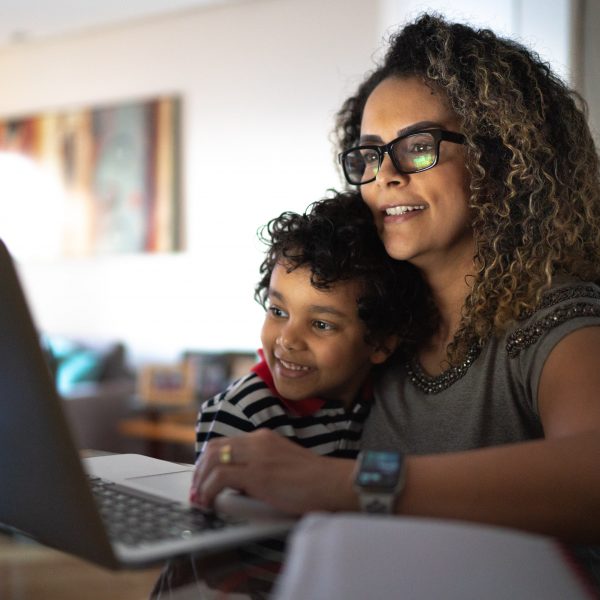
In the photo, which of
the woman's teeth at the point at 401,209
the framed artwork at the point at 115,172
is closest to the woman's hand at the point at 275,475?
the woman's teeth at the point at 401,209

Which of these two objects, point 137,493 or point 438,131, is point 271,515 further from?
point 438,131

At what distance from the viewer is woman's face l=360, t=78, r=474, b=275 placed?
1.38 m

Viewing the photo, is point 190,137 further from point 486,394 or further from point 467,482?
point 467,482

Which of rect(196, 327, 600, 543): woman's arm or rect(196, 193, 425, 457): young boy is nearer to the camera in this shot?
rect(196, 327, 600, 543): woman's arm

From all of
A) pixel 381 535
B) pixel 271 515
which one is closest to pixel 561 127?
pixel 271 515

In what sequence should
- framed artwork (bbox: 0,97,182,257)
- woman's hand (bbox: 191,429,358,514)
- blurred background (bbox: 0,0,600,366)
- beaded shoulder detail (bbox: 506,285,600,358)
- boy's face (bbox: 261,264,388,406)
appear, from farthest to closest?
framed artwork (bbox: 0,97,182,257) < blurred background (bbox: 0,0,600,366) < boy's face (bbox: 261,264,388,406) < beaded shoulder detail (bbox: 506,285,600,358) < woman's hand (bbox: 191,429,358,514)

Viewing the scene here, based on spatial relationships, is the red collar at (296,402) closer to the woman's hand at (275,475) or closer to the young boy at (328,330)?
the young boy at (328,330)

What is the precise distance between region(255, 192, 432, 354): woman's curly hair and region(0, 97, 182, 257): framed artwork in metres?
4.02

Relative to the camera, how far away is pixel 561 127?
140 centimetres

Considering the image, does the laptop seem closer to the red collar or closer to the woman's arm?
the woman's arm

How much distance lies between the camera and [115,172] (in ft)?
18.5

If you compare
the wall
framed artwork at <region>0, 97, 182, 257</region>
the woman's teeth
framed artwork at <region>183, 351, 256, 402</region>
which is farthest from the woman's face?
framed artwork at <region>0, 97, 182, 257</region>

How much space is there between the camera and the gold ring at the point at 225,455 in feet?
2.92

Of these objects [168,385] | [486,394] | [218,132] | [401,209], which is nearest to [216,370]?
[168,385]
